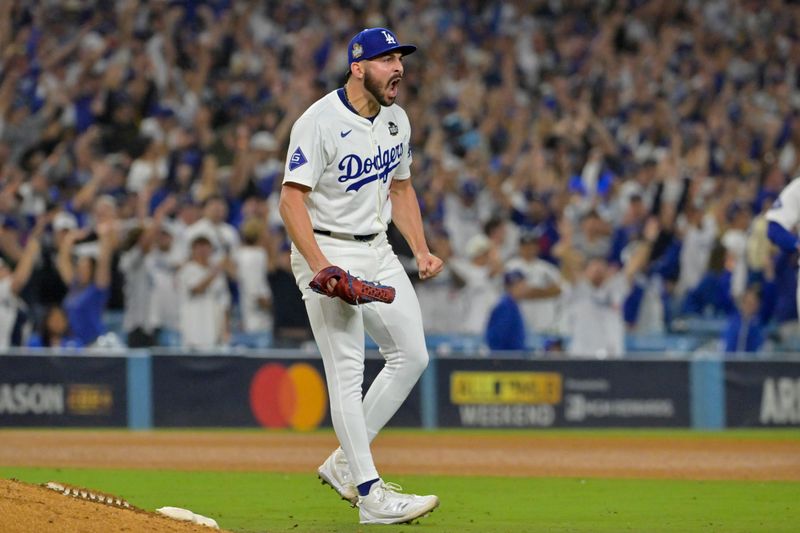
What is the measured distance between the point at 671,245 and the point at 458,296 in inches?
→ 115

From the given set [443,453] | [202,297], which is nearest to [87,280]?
[202,297]

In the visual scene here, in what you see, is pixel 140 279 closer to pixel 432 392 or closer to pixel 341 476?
pixel 432 392

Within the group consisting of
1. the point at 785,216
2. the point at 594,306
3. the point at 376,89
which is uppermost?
the point at 376,89

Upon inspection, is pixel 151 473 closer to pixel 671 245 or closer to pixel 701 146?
pixel 671 245

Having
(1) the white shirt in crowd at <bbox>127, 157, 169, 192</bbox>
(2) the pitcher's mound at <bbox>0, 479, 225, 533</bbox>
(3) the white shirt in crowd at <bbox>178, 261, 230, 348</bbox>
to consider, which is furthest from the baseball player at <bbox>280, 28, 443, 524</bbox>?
(1) the white shirt in crowd at <bbox>127, 157, 169, 192</bbox>

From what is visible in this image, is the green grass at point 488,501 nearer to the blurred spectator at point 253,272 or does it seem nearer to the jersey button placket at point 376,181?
the jersey button placket at point 376,181

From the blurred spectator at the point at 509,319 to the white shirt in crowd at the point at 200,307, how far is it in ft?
9.81

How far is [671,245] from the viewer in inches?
656

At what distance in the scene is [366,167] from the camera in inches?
267

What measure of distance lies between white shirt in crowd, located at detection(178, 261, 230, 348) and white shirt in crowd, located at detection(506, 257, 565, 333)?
3229 mm

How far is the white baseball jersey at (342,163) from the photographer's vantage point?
6609 millimetres

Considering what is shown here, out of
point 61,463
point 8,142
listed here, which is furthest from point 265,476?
point 8,142

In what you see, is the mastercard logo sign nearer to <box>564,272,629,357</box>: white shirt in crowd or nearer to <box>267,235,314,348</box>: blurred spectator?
<box>267,235,314,348</box>: blurred spectator

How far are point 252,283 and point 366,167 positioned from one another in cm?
861
